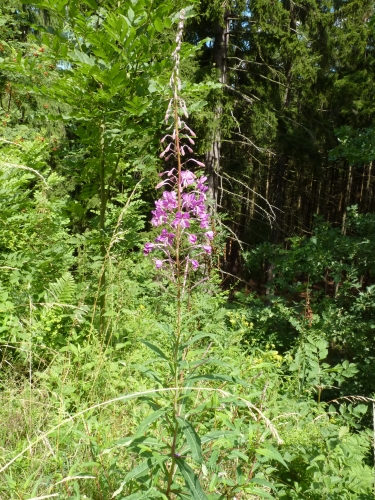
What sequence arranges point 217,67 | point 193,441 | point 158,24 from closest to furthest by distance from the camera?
point 193,441
point 158,24
point 217,67

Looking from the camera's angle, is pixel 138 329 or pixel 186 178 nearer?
pixel 186 178

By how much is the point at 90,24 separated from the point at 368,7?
1245 cm

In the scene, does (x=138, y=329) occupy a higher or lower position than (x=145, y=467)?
lower

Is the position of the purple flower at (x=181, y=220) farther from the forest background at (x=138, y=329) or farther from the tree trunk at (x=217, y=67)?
→ the tree trunk at (x=217, y=67)

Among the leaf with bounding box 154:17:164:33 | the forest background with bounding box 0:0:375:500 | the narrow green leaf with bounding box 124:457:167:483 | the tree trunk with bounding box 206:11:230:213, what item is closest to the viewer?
the narrow green leaf with bounding box 124:457:167:483

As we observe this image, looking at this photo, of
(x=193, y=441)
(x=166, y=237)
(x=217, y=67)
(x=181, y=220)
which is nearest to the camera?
(x=193, y=441)

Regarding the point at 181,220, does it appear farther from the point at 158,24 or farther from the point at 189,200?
the point at 158,24

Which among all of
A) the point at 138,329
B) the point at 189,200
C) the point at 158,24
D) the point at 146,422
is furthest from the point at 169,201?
the point at 138,329

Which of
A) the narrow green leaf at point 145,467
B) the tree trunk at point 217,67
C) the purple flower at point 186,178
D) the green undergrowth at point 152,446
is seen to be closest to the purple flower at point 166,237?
the purple flower at point 186,178

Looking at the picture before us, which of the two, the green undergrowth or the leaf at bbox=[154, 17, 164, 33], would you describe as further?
the leaf at bbox=[154, 17, 164, 33]

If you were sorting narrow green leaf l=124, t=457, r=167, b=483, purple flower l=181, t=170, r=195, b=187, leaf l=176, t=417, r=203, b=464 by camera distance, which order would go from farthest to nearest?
purple flower l=181, t=170, r=195, b=187 → narrow green leaf l=124, t=457, r=167, b=483 → leaf l=176, t=417, r=203, b=464

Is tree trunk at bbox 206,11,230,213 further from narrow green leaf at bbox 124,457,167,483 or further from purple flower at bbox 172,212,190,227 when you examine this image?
narrow green leaf at bbox 124,457,167,483

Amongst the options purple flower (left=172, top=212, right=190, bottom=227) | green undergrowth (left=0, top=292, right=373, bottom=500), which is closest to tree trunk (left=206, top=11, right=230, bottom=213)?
green undergrowth (left=0, top=292, right=373, bottom=500)

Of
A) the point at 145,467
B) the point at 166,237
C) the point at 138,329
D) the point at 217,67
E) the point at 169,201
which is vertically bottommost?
the point at 138,329
